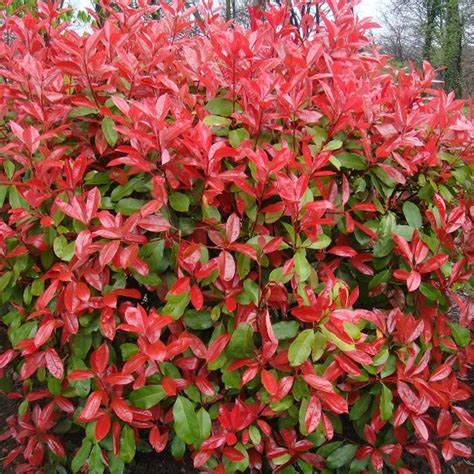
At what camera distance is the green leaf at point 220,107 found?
1.74 meters

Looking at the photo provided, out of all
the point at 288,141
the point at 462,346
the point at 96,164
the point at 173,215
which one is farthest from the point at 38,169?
the point at 462,346

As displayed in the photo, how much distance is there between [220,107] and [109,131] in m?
0.37

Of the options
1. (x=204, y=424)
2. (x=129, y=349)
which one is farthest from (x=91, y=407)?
(x=204, y=424)

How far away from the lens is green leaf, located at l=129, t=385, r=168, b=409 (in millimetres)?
1570

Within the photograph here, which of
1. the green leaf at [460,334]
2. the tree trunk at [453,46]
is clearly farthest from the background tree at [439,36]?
the green leaf at [460,334]

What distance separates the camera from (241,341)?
5.04ft

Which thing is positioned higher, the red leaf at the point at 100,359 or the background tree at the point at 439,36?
the background tree at the point at 439,36

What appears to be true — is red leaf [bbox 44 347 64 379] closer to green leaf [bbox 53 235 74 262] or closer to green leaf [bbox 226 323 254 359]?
green leaf [bbox 53 235 74 262]

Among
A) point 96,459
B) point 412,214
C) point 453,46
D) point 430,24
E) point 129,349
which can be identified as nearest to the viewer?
point 129,349

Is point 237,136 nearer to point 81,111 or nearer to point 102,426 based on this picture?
point 81,111

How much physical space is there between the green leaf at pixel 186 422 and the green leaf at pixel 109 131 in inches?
32.3

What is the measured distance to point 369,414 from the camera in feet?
6.07

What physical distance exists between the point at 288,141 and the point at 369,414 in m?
1.00

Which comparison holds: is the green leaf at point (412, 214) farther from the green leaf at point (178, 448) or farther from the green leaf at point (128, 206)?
the green leaf at point (178, 448)
